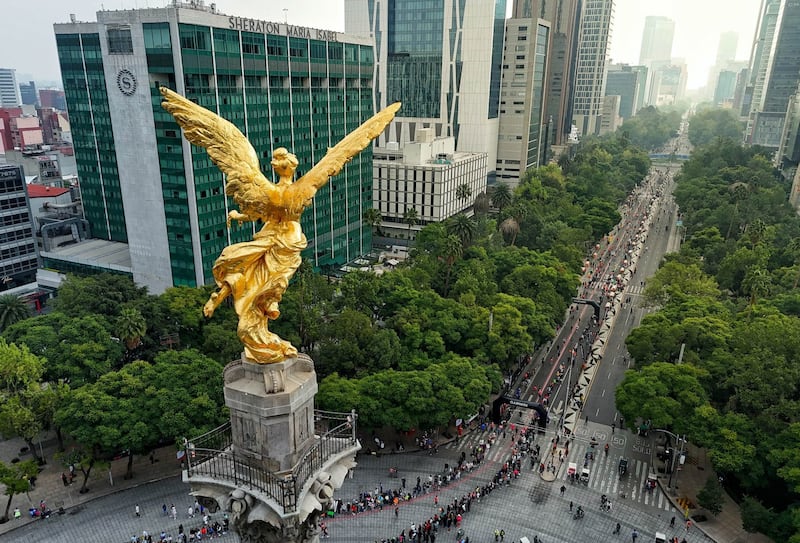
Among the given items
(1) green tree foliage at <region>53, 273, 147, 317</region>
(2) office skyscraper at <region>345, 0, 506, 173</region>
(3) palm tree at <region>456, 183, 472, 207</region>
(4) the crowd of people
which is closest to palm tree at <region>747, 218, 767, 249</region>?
(3) palm tree at <region>456, 183, 472, 207</region>

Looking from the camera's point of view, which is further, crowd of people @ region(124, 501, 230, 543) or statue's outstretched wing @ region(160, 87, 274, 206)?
crowd of people @ region(124, 501, 230, 543)

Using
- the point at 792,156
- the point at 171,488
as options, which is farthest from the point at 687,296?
the point at 792,156

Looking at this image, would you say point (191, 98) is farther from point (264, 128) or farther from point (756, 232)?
point (756, 232)

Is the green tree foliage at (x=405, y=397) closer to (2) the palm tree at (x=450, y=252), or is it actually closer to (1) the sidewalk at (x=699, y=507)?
(1) the sidewalk at (x=699, y=507)

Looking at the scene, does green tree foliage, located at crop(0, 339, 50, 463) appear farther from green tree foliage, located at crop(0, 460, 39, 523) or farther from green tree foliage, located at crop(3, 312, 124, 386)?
green tree foliage, located at crop(0, 460, 39, 523)

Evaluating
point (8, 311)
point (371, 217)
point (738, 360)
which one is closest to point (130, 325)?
point (8, 311)

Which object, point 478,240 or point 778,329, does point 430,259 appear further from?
point 778,329
